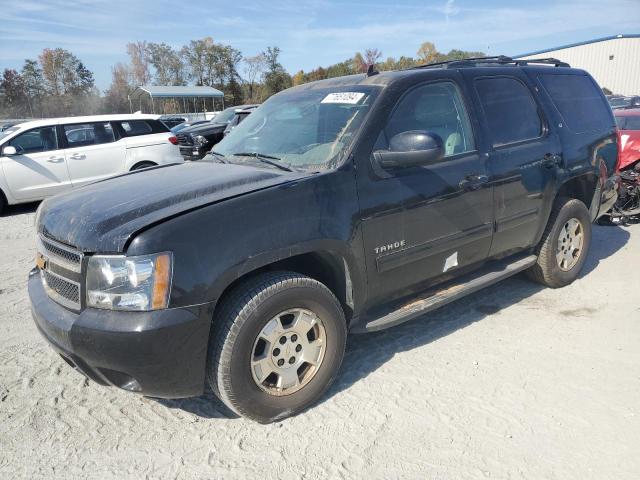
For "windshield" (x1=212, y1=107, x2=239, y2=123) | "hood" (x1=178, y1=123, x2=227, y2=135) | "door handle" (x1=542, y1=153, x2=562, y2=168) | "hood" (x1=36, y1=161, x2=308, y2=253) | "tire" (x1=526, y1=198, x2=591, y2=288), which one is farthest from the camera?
"windshield" (x1=212, y1=107, x2=239, y2=123)

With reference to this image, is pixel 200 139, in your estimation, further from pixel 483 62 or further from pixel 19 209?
pixel 483 62

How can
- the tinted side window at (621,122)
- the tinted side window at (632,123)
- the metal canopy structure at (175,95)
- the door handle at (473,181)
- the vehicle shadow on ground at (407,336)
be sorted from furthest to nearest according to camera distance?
the metal canopy structure at (175,95)
the tinted side window at (621,122)
the tinted side window at (632,123)
the door handle at (473,181)
the vehicle shadow on ground at (407,336)

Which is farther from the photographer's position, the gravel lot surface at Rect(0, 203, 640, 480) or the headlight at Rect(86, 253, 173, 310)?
the gravel lot surface at Rect(0, 203, 640, 480)

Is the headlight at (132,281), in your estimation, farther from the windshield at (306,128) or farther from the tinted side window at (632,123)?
the tinted side window at (632,123)

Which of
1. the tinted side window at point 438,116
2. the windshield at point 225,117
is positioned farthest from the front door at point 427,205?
the windshield at point 225,117

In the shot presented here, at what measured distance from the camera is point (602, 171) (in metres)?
4.77

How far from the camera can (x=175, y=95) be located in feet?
140

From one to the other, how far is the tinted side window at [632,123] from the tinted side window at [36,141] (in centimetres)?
1063

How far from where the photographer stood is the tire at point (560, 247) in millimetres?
4352

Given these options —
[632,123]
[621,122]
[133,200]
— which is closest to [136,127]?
[133,200]

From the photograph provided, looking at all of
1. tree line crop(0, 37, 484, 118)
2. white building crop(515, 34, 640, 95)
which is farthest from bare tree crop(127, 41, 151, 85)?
white building crop(515, 34, 640, 95)

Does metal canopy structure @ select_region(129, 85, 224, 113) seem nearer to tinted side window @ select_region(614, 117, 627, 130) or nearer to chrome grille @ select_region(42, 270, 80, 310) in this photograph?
tinted side window @ select_region(614, 117, 627, 130)

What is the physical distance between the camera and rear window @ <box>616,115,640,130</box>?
8601mm

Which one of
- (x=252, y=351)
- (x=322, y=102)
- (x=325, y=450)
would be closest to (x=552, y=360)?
(x=325, y=450)
